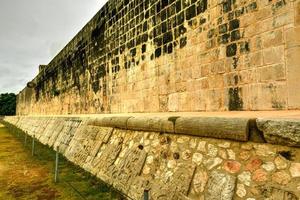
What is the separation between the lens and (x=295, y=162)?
253 centimetres

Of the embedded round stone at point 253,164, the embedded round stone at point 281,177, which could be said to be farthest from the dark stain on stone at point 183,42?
the embedded round stone at point 281,177

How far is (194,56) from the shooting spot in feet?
18.0

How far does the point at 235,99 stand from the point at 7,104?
7390 centimetres

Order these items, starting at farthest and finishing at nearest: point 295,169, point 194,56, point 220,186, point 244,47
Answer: point 194,56, point 244,47, point 220,186, point 295,169

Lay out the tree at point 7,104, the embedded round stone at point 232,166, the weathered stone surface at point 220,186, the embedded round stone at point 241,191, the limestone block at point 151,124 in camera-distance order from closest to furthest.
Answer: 1. the embedded round stone at point 241,191
2. the weathered stone surface at point 220,186
3. the embedded round stone at point 232,166
4. the limestone block at point 151,124
5. the tree at point 7,104

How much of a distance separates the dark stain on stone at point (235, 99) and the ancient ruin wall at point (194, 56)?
1 cm

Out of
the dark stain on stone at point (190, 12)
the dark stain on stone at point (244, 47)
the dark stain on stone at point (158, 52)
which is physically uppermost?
the dark stain on stone at point (190, 12)

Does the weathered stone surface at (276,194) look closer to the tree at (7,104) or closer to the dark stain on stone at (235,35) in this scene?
the dark stain on stone at (235,35)

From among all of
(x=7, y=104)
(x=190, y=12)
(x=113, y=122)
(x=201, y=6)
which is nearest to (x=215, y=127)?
(x=201, y=6)

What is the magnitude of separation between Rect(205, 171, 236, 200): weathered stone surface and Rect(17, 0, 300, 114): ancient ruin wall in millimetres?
1352

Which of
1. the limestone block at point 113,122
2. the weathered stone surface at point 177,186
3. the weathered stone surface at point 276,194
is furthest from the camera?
the limestone block at point 113,122

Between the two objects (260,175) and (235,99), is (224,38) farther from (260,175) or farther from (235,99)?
(260,175)

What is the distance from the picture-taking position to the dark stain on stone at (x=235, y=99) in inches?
176

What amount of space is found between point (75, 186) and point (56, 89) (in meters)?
12.2
